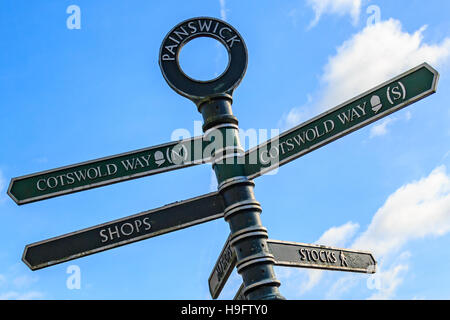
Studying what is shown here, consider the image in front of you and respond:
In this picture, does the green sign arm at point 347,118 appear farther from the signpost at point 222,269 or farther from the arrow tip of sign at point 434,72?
the signpost at point 222,269

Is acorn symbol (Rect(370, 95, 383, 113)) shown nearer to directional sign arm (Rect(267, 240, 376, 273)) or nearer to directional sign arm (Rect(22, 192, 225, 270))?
directional sign arm (Rect(267, 240, 376, 273))

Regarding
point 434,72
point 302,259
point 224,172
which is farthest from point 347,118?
point 302,259

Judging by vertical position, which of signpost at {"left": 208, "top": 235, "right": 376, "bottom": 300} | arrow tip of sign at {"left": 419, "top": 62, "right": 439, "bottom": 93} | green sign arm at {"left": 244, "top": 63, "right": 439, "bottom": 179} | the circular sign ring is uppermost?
the circular sign ring

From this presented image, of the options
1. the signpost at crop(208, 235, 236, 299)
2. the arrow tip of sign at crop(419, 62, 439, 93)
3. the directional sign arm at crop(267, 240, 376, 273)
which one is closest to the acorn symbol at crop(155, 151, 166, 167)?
the signpost at crop(208, 235, 236, 299)

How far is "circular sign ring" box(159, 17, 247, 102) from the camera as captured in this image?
20.3ft

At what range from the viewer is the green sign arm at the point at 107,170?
5.56 meters

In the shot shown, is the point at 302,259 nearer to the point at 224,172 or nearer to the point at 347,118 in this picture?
the point at 224,172

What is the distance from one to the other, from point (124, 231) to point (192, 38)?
2383 millimetres

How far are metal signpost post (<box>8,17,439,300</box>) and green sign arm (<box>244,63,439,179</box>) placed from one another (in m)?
0.01

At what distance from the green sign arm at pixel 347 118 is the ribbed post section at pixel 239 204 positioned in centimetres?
20
